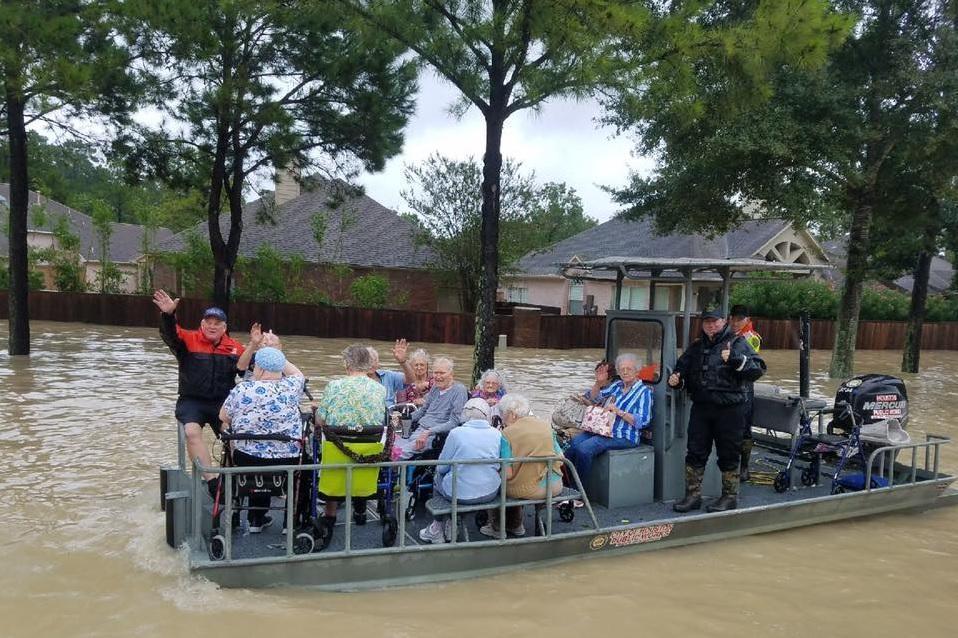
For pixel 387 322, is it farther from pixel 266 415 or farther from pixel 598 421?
pixel 266 415

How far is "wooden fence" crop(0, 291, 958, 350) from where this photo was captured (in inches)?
1037

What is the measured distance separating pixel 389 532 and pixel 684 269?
3.35 metres

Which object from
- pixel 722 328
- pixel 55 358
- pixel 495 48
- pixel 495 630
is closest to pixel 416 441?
pixel 495 630

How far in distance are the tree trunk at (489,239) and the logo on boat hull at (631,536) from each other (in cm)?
586

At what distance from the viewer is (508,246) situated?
28.5 metres

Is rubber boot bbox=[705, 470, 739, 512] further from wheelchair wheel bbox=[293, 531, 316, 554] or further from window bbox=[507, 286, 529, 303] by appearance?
window bbox=[507, 286, 529, 303]

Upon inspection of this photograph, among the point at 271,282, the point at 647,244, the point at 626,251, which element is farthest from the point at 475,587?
the point at 647,244

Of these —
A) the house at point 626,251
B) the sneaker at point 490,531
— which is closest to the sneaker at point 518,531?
the sneaker at point 490,531

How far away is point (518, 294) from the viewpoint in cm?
3825

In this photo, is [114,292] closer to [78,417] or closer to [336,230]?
[336,230]

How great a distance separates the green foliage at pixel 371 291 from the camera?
29328mm

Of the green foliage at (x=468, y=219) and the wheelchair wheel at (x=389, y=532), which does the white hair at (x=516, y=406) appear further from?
the green foliage at (x=468, y=219)

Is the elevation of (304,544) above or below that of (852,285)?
below

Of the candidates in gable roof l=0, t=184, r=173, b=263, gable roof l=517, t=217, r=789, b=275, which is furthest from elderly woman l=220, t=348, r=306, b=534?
gable roof l=0, t=184, r=173, b=263
